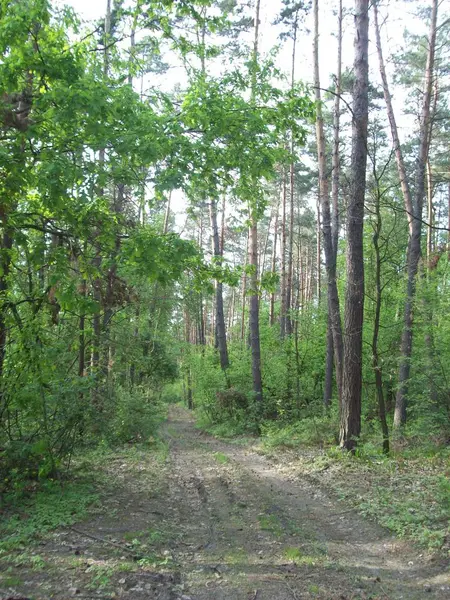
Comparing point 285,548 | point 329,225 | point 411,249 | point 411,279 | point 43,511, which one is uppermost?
point 329,225

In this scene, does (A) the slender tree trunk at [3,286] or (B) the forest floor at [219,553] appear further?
(A) the slender tree trunk at [3,286]

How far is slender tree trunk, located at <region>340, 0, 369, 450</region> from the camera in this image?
9414mm

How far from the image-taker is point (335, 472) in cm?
877

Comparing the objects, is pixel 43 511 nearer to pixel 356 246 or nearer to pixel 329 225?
pixel 356 246

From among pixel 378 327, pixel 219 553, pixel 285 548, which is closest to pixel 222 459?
pixel 378 327

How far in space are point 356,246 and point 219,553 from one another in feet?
21.8

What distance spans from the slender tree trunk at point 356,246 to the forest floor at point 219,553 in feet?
7.68

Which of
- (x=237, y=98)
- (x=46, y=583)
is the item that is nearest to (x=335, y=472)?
(x=46, y=583)

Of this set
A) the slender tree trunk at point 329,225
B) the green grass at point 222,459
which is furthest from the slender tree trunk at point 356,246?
the green grass at point 222,459

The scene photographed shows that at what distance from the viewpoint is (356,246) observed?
9.75 metres

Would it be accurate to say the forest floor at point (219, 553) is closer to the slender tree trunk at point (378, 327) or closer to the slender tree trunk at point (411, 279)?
the slender tree trunk at point (378, 327)

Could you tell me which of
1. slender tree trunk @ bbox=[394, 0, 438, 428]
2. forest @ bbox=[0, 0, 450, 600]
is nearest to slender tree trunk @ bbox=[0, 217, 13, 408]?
forest @ bbox=[0, 0, 450, 600]

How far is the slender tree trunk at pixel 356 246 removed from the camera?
30.9ft

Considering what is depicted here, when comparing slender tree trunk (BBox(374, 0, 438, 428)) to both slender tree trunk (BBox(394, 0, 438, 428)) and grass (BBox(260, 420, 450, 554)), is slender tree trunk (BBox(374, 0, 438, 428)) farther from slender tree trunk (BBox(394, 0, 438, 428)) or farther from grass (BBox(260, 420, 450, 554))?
grass (BBox(260, 420, 450, 554))
